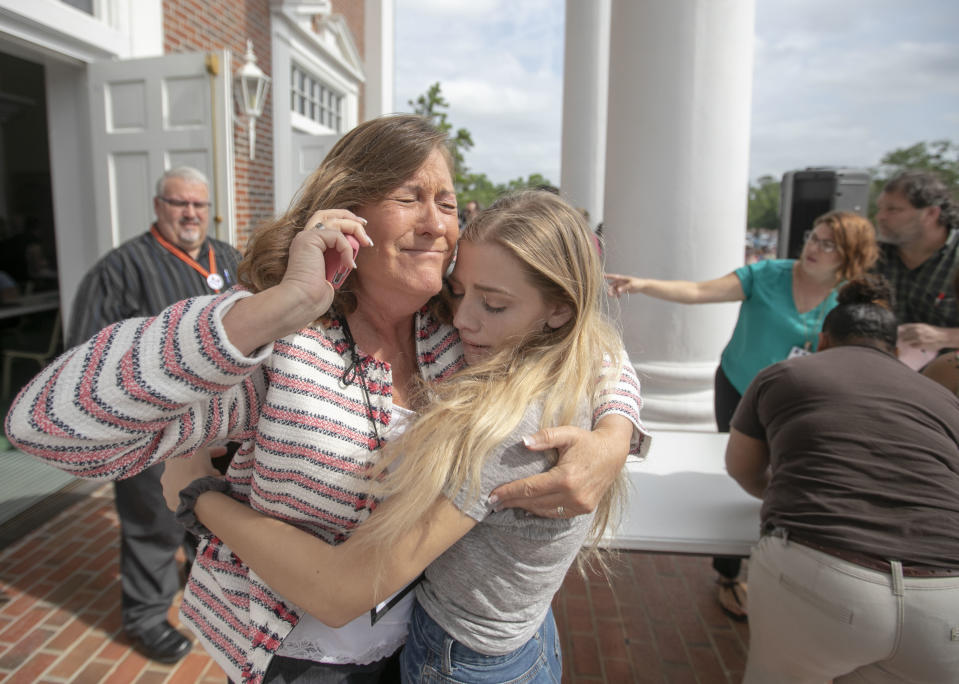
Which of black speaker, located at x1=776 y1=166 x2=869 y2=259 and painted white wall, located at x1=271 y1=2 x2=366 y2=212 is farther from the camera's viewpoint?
painted white wall, located at x1=271 y1=2 x2=366 y2=212

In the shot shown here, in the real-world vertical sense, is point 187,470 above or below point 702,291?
below

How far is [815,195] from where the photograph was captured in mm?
7230

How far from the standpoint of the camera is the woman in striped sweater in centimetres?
85

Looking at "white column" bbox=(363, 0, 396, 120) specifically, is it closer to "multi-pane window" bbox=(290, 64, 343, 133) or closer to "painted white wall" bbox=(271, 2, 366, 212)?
"multi-pane window" bbox=(290, 64, 343, 133)

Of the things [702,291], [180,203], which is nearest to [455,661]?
[702,291]

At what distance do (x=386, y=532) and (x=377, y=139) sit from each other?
77 cm

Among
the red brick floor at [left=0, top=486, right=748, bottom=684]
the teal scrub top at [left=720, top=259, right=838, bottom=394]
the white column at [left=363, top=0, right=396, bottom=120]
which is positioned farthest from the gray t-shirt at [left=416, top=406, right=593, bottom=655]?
the white column at [left=363, top=0, right=396, bottom=120]

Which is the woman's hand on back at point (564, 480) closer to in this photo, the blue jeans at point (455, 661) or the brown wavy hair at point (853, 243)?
the blue jeans at point (455, 661)

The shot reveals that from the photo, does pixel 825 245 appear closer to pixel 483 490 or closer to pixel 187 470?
pixel 483 490

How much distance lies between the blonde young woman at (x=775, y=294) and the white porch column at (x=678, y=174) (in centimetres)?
34

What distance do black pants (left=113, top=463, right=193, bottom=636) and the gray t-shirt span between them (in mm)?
2237

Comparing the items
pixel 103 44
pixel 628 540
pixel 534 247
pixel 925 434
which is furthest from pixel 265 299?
pixel 103 44

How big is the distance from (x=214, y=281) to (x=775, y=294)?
300cm

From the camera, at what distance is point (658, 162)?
141 inches
